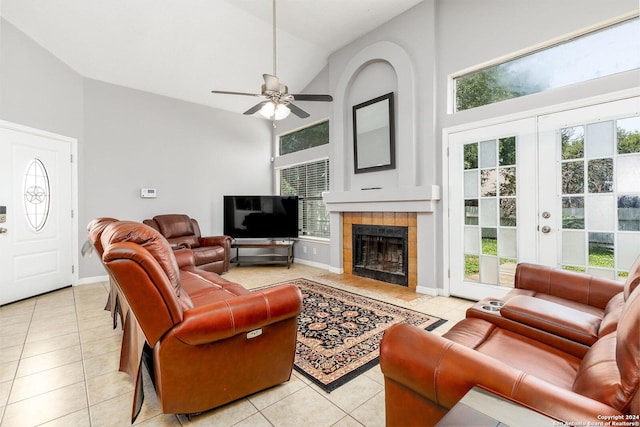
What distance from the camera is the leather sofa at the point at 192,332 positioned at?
133 centimetres

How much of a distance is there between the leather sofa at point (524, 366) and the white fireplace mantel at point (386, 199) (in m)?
2.11

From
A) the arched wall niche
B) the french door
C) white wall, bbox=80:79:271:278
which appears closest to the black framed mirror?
the arched wall niche

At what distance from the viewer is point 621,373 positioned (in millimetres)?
765

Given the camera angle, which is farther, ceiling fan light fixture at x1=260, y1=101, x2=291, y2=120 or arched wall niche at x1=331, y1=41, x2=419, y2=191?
arched wall niche at x1=331, y1=41, x2=419, y2=191

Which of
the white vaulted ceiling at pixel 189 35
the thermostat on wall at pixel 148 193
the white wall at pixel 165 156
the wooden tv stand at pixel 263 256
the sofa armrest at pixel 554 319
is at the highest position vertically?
the white vaulted ceiling at pixel 189 35

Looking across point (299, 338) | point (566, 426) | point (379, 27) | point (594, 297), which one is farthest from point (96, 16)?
point (594, 297)

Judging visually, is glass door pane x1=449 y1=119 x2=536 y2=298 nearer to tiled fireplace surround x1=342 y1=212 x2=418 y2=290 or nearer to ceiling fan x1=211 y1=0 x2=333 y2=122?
tiled fireplace surround x1=342 y1=212 x2=418 y2=290

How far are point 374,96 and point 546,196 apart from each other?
2.62 meters

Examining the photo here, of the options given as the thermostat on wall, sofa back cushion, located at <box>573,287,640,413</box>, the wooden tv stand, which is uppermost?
the thermostat on wall

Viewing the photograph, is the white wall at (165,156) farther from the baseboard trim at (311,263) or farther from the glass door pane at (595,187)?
the glass door pane at (595,187)

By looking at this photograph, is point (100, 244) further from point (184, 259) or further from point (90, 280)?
point (90, 280)

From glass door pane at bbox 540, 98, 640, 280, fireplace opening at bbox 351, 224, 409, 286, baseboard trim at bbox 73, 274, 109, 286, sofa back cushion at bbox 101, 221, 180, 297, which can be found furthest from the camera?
baseboard trim at bbox 73, 274, 109, 286

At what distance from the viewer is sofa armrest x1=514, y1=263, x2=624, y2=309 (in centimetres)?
183

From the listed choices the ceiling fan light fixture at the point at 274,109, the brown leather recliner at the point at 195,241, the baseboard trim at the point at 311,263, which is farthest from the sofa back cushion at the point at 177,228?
the ceiling fan light fixture at the point at 274,109
